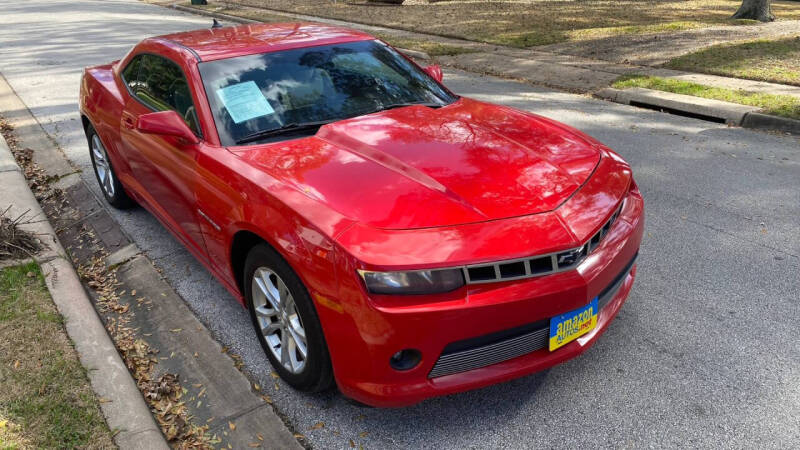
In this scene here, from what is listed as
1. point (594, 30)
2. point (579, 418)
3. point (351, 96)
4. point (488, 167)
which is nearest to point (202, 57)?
point (351, 96)

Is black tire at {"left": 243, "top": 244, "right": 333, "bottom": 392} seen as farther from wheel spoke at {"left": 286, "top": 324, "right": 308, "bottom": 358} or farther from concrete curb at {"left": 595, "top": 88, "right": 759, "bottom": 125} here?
concrete curb at {"left": 595, "top": 88, "right": 759, "bottom": 125}

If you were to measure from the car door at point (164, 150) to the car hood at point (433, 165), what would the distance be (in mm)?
539

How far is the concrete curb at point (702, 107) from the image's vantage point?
23.0ft

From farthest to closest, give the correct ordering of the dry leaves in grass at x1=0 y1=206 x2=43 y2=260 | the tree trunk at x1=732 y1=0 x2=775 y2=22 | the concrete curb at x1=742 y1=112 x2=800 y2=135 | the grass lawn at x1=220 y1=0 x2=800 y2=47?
the tree trunk at x1=732 y1=0 x2=775 y2=22, the grass lawn at x1=220 y1=0 x2=800 y2=47, the concrete curb at x1=742 y1=112 x2=800 y2=135, the dry leaves in grass at x1=0 y1=206 x2=43 y2=260

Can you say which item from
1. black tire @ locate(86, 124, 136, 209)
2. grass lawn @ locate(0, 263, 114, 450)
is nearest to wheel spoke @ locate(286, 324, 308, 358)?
grass lawn @ locate(0, 263, 114, 450)

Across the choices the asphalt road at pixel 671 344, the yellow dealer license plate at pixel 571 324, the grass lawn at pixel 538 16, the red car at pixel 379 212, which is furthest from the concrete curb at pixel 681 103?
the yellow dealer license plate at pixel 571 324

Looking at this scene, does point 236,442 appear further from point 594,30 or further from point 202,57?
point 594,30

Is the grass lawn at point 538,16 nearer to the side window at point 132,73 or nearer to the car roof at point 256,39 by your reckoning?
the car roof at point 256,39

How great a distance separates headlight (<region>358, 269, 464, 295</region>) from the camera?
232 cm

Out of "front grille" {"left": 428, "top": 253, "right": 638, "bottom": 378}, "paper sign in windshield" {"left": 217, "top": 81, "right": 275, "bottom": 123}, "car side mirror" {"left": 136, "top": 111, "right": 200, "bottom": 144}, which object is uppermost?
"paper sign in windshield" {"left": 217, "top": 81, "right": 275, "bottom": 123}

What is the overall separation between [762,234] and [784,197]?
0.92 m

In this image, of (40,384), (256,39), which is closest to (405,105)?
(256,39)

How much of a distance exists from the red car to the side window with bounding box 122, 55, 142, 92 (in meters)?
0.46

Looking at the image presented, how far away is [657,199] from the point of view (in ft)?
16.5
